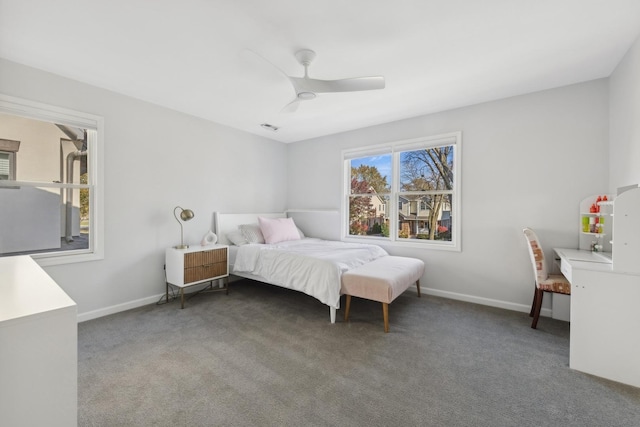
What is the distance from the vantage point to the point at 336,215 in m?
4.55

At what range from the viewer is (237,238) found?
13.0 feet

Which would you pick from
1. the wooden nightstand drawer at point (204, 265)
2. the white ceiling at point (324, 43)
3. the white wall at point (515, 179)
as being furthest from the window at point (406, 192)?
the wooden nightstand drawer at point (204, 265)

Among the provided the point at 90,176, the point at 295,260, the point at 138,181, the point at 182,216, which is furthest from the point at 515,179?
the point at 90,176

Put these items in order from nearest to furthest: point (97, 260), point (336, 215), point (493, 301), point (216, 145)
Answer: point (97, 260) < point (493, 301) < point (216, 145) < point (336, 215)

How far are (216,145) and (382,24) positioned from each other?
2917 millimetres

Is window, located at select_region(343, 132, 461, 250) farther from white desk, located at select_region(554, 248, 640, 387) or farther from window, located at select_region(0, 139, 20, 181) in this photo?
window, located at select_region(0, 139, 20, 181)

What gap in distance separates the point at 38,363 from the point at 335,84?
7.73 ft

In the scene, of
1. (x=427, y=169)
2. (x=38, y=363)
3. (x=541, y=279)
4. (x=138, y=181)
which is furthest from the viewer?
(x=427, y=169)

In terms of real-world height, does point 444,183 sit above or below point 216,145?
below

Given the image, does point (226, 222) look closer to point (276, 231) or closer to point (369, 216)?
point (276, 231)

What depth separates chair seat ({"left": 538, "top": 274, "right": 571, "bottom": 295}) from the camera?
2.45 metres

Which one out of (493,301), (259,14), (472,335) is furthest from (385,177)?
(259,14)

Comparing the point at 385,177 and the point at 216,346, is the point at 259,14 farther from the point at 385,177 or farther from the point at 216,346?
the point at 385,177

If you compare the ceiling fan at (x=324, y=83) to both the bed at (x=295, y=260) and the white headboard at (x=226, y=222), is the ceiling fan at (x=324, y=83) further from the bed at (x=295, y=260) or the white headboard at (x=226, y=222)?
the white headboard at (x=226, y=222)
